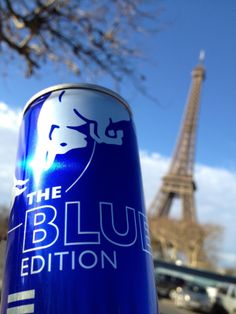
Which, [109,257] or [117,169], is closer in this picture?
[109,257]

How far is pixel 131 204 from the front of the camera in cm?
121

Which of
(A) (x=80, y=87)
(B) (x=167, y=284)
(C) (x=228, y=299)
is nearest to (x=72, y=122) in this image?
(A) (x=80, y=87)

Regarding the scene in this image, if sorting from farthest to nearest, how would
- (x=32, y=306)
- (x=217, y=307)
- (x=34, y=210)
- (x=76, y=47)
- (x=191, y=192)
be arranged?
(x=191, y=192), (x=217, y=307), (x=76, y=47), (x=34, y=210), (x=32, y=306)

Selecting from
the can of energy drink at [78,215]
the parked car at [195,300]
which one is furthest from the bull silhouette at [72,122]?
the parked car at [195,300]

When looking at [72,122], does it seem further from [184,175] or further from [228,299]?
[184,175]

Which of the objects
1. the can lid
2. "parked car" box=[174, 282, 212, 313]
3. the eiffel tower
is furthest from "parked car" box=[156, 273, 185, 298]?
the can lid

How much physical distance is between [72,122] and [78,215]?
0.31 metres

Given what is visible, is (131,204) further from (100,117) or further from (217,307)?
(217,307)

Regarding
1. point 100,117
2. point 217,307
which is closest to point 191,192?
point 217,307

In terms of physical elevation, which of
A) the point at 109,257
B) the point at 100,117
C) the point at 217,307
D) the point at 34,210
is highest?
the point at 217,307

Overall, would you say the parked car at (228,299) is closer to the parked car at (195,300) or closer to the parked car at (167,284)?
the parked car at (195,300)

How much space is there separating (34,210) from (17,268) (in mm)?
167

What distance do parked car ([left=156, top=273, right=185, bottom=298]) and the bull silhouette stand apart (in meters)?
16.8

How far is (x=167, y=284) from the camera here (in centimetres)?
1877
